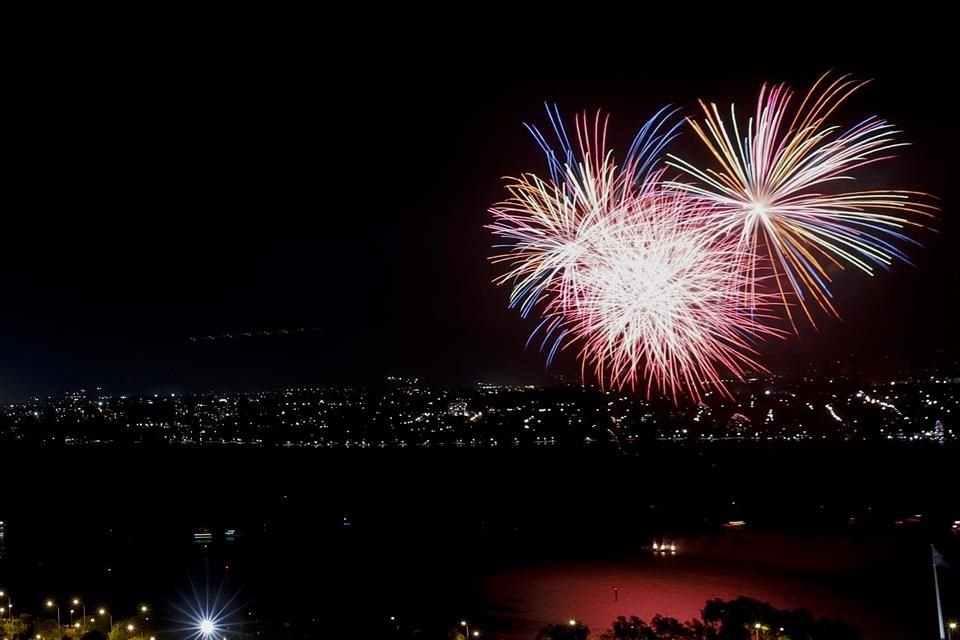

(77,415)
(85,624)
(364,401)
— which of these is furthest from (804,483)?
(77,415)

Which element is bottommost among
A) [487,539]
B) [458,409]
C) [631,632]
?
[487,539]

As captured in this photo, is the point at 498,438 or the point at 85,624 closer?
the point at 85,624

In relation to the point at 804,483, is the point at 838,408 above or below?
above

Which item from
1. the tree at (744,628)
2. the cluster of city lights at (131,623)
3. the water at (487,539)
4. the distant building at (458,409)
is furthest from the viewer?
the distant building at (458,409)

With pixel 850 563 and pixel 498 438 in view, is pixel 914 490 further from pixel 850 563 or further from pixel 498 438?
pixel 498 438

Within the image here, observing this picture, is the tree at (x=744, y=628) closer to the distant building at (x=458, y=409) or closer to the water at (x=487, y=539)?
the water at (x=487, y=539)

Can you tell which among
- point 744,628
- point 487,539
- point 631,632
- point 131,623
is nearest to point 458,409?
point 487,539

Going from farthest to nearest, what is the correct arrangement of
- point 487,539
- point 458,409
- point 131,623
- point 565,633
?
1. point 458,409
2. point 487,539
3. point 131,623
4. point 565,633

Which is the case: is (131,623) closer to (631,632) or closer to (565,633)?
(565,633)

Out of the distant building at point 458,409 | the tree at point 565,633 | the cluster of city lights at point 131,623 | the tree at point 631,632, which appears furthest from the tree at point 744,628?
the distant building at point 458,409

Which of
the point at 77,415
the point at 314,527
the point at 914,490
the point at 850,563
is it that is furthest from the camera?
the point at 77,415

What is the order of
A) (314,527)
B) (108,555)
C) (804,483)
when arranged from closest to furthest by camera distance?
1. (108,555)
2. (314,527)
3. (804,483)
